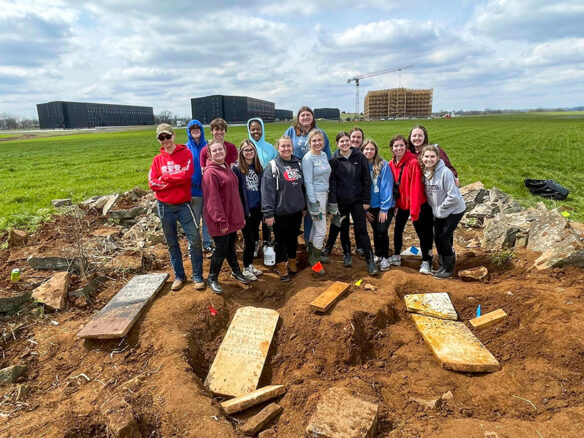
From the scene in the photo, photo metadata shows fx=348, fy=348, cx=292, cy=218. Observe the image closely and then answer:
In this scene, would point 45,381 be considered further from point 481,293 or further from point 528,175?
point 528,175

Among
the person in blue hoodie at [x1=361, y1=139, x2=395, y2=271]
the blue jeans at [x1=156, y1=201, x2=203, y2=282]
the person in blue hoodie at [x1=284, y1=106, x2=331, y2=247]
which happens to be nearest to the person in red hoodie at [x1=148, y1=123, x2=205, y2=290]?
the blue jeans at [x1=156, y1=201, x2=203, y2=282]

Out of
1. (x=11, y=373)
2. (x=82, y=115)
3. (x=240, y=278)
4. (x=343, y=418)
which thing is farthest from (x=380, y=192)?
(x=82, y=115)

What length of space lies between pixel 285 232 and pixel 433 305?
7.28ft

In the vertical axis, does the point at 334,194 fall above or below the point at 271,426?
above

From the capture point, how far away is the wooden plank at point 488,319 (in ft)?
13.2

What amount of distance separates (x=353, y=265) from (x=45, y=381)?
164 inches

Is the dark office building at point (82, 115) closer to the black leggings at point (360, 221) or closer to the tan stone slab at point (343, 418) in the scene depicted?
the black leggings at point (360, 221)

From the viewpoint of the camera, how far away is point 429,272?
523cm

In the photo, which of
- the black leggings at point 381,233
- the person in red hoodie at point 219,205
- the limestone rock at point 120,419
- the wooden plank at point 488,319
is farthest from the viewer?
the black leggings at point 381,233

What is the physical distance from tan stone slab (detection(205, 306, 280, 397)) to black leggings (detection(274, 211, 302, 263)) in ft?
3.57

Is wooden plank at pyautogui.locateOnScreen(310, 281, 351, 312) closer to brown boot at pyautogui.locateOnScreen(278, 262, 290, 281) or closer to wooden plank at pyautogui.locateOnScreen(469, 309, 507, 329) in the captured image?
brown boot at pyautogui.locateOnScreen(278, 262, 290, 281)

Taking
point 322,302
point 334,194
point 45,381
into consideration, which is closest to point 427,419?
point 322,302

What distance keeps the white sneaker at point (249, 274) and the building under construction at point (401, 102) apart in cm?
14289

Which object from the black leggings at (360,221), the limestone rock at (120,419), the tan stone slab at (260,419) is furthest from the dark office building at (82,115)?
the tan stone slab at (260,419)
